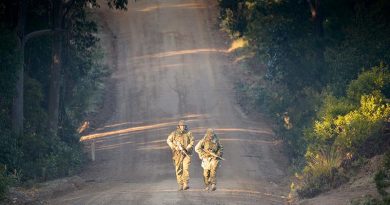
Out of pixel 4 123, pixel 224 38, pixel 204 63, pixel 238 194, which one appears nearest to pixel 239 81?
pixel 204 63

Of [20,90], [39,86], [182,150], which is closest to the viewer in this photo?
[182,150]

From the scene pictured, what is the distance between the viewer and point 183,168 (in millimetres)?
20484

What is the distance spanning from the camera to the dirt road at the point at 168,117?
70.8 ft

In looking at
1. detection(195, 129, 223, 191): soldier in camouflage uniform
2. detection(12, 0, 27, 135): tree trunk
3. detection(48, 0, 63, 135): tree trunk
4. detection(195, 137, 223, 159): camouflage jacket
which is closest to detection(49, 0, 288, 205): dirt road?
detection(195, 129, 223, 191): soldier in camouflage uniform

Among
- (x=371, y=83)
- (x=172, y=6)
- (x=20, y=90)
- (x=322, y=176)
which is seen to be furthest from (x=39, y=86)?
(x=172, y=6)

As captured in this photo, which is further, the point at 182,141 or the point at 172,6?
the point at 172,6

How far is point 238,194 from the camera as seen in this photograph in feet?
67.2

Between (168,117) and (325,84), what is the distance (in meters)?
Answer: 10.5

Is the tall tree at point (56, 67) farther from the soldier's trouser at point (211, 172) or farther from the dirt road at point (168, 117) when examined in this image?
the soldier's trouser at point (211, 172)

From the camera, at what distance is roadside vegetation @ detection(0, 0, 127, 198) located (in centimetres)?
2552

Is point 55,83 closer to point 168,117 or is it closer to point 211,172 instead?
point 168,117

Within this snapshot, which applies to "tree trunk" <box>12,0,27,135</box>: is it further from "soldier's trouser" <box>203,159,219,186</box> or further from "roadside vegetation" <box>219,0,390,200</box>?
"roadside vegetation" <box>219,0,390,200</box>

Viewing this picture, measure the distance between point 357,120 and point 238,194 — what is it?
5371mm

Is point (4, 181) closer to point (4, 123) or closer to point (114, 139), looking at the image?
point (4, 123)
